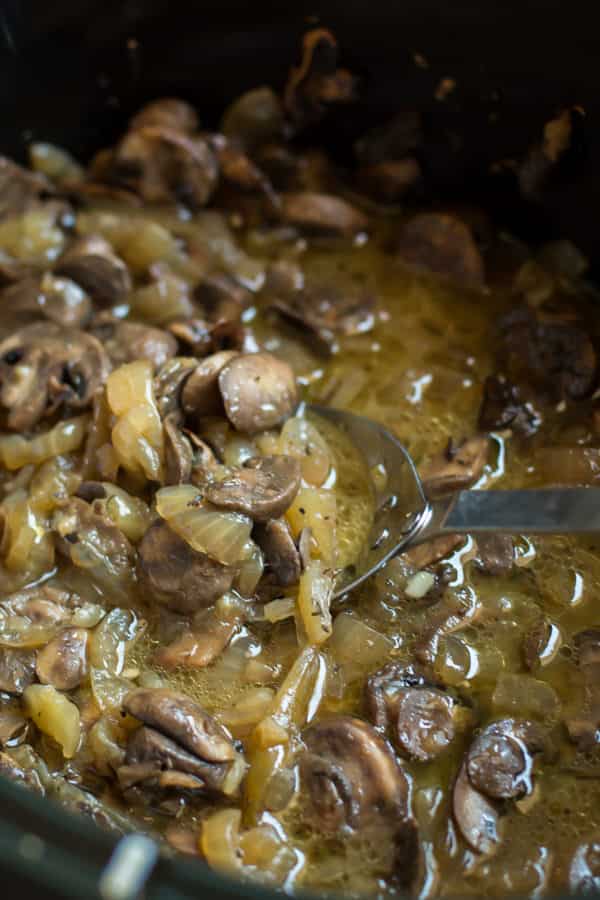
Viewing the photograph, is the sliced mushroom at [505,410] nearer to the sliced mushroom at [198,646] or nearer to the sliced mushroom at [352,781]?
the sliced mushroom at [198,646]

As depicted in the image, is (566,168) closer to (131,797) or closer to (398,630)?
(398,630)

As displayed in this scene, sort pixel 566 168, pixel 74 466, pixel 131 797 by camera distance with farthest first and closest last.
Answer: pixel 566 168, pixel 74 466, pixel 131 797

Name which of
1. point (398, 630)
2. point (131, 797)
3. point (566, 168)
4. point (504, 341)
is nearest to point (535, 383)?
point (504, 341)

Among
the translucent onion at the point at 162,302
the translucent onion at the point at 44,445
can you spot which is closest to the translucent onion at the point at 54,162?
the translucent onion at the point at 162,302

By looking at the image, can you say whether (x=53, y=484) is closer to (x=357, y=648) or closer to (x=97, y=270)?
(x=97, y=270)

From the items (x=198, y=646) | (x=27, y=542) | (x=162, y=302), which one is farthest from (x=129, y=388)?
(x=198, y=646)

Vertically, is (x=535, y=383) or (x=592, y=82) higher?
(x=592, y=82)
